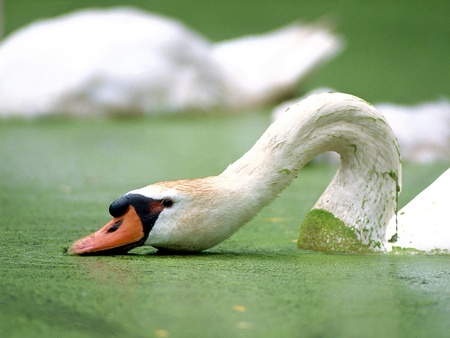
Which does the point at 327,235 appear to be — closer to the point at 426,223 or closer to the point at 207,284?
the point at 426,223

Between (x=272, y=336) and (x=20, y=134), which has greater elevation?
(x=20, y=134)

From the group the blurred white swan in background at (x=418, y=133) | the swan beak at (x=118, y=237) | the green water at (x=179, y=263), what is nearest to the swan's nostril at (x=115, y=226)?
the swan beak at (x=118, y=237)

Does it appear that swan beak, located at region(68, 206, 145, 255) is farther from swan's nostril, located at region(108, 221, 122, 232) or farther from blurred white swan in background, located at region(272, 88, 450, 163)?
blurred white swan in background, located at region(272, 88, 450, 163)

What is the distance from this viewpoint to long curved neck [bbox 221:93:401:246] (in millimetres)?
3561

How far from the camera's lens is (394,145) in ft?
12.4

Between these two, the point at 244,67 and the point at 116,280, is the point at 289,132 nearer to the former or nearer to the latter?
the point at 116,280

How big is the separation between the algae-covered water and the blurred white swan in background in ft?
4.32

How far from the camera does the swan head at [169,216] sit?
343cm

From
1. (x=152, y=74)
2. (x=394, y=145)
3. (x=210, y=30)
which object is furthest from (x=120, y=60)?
(x=394, y=145)

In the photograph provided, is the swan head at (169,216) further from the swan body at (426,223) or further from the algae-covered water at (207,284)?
the swan body at (426,223)

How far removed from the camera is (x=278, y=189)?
3.57m

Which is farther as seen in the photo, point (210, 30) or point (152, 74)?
point (210, 30)

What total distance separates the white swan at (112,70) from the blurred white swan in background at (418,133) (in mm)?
1837

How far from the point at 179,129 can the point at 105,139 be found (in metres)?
0.74
